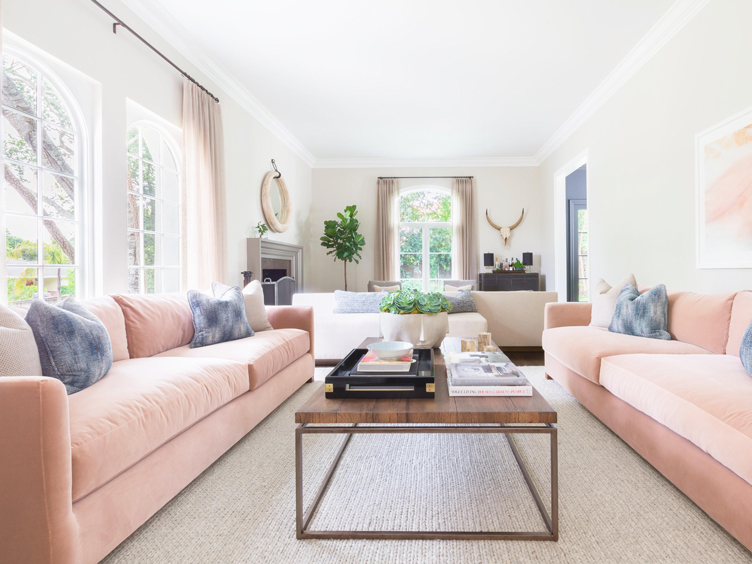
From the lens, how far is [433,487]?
1728 mm

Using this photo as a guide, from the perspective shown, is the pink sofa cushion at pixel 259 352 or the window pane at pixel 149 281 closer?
the pink sofa cushion at pixel 259 352

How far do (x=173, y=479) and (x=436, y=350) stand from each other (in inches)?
54.6

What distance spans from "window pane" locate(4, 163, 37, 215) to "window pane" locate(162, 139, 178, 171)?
119cm

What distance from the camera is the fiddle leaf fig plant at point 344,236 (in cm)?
692

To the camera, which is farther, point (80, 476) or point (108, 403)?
point (108, 403)

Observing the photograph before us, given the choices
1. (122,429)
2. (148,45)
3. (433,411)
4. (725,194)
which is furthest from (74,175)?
(725,194)

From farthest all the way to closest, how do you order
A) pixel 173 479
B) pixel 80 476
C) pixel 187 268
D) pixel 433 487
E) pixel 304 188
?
1. pixel 304 188
2. pixel 187 268
3. pixel 433 487
4. pixel 173 479
5. pixel 80 476

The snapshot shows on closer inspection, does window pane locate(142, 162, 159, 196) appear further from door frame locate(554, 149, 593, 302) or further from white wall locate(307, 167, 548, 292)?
door frame locate(554, 149, 593, 302)

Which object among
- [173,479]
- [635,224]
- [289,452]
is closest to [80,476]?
[173,479]

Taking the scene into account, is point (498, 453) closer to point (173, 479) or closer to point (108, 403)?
point (173, 479)

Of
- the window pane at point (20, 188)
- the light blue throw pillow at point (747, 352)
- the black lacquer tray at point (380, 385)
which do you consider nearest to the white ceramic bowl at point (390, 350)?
the black lacquer tray at point (380, 385)

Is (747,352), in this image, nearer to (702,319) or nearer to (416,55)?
(702,319)

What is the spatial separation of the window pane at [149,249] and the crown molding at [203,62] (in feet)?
5.03

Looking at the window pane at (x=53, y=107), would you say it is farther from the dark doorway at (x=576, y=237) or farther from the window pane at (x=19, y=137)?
the dark doorway at (x=576, y=237)
